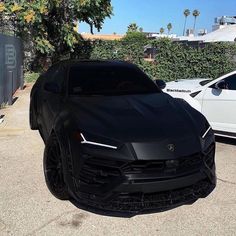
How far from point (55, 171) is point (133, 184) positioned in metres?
1.24

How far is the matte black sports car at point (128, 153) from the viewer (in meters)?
3.85

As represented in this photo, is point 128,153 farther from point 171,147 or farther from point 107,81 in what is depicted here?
point 107,81

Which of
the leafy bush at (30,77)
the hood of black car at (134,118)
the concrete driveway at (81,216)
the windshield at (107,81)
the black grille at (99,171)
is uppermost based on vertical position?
the windshield at (107,81)

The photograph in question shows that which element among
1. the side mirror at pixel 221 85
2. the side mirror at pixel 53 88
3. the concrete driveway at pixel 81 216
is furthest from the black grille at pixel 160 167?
the side mirror at pixel 221 85

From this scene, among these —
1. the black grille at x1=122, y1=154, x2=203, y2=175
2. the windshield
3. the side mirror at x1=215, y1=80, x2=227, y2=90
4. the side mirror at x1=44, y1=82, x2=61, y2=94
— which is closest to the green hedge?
the side mirror at x1=215, y1=80, x2=227, y2=90

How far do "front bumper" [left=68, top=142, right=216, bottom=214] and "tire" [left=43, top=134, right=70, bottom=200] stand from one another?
483 millimetres

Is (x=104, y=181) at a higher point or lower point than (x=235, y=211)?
higher

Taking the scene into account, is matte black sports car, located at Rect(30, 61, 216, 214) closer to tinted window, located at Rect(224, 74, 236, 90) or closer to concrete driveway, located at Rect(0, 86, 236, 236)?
concrete driveway, located at Rect(0, 86, 236, 236)

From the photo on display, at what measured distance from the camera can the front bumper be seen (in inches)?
150

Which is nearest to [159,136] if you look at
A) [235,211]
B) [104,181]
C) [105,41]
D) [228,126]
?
[104,181]

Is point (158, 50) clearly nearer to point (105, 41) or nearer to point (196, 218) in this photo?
point (105, 41)

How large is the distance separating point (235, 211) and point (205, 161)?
2.52 feet

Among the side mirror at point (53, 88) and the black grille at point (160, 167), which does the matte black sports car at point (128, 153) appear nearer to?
the black grille at point (160, 167)

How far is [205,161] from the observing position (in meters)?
4.26
